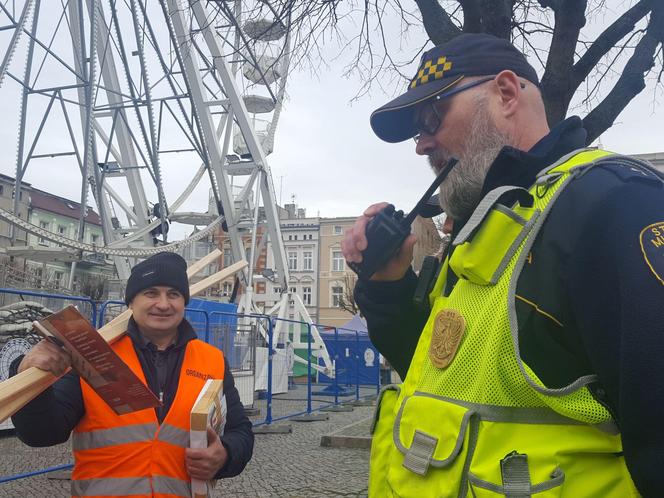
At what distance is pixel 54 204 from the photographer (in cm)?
4159

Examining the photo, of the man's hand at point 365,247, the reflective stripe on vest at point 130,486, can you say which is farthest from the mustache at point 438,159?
the reflective stripe on vest at point 130,486

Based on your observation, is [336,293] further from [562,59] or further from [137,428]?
[137,428]

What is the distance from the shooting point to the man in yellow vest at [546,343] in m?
0.93

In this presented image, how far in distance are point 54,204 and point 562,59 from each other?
42408 millimetres

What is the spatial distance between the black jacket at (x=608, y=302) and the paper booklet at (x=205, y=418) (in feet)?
4.23

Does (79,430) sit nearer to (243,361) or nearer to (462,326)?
(462,326)

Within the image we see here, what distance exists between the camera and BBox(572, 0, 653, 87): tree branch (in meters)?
4.07

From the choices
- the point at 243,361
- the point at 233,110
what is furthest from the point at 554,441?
the point at 233,110

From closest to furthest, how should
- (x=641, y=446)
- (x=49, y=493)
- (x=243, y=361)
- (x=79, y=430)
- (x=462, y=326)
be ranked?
(x=641, y=446) → (x=462, y=326) → (x=79, y=430) → (x=49, y=493) → (x=243, y=361)

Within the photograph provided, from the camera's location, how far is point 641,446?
36.5 inches

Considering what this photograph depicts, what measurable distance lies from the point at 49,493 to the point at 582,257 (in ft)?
17.7

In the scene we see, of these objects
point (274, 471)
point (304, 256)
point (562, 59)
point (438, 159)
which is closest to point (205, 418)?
point (438, 159)

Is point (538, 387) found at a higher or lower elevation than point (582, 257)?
lower

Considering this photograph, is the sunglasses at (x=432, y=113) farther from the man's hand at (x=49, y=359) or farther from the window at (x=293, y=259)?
the window at (x=293, y=259)
